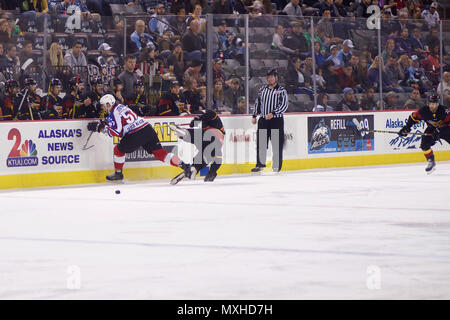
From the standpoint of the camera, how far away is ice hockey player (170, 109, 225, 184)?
Answer: 13812mm

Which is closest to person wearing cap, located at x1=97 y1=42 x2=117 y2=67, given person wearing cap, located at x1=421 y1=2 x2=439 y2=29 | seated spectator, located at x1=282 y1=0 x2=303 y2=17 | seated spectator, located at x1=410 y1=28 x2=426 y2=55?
seated spectator, located at x1=282 y1=0 x2=303 y2=17

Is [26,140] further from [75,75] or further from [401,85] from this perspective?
[401,85]

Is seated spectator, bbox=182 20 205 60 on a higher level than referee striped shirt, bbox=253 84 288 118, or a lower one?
higher

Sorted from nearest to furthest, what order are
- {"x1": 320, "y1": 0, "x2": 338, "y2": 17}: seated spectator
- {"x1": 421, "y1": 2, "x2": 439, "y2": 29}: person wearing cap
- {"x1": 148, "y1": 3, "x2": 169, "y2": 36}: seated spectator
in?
{"x1": 148, "y1": 3, "x2": 169, "y2": 36}: seated spectator → {"x1": 320, "y1": 0, "x2": 338, "y2": 17}: seated spectator → {"x1": 421, "y1": 2, "x2": 439, "y2": 29}: person wearing cap

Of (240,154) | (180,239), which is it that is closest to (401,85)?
(240,154)

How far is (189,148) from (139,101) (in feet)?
3.76

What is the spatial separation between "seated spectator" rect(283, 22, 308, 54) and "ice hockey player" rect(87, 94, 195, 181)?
3.09 meters

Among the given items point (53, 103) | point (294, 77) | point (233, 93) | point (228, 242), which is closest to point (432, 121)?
point (294, 77)

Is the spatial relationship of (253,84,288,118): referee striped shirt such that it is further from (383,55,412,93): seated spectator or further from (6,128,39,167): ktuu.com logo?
(6,128,39,167): ktuu.com logo

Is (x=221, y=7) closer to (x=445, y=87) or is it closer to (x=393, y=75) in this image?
(x=393, y=75)

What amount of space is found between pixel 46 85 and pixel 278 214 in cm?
444

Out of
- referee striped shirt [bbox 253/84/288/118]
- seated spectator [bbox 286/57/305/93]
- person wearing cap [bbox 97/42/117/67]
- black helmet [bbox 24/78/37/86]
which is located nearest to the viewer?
black helmet [bbox 24/78/37/86]

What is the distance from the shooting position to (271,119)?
14938 mm

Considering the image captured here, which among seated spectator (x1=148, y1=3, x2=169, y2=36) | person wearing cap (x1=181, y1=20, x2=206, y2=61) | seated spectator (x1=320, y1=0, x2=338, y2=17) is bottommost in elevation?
person wearing cap (x1=181, y1=20, x2=206, y2=61)
